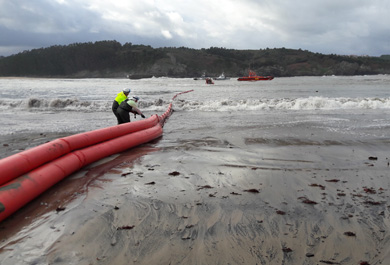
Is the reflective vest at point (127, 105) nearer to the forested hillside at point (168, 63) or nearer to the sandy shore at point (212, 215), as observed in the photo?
the sandy shore at point (212, 215)

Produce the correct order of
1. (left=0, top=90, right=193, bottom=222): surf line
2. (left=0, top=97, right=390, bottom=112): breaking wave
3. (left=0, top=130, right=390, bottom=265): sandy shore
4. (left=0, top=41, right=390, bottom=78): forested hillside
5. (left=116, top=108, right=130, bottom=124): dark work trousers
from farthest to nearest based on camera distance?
(left=0, top=41, right=390, bottom=78): forested hillside
(left=0, top=97, right=390, bottom=112): breaking wave
(left=116, top=108, right=130, bottom=124): dark work trousers
(left=0, top=90, right=193, bottom=222): surf line
(left=0, top=130, right=390, bottom=265): sandy shore

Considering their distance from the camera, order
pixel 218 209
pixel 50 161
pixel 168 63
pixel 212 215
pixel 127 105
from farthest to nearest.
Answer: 1. pixel 168 63
2. pixel 127 105
3. pixel 50 161
4. pixel 218 209
5. pixel 212 215

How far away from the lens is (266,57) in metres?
143

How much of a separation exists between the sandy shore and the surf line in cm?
17

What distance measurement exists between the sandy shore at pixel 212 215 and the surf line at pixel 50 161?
Answer: 175 mm

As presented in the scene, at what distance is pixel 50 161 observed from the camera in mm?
5008

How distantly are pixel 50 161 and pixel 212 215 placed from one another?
9.46 ft

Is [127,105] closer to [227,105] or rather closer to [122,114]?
[122,114]

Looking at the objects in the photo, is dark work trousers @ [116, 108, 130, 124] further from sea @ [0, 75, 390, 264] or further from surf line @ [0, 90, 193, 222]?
sea @ [0, 75, 390, 264]

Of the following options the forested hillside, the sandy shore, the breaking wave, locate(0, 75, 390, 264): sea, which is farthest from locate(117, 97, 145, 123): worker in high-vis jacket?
the forested hillside

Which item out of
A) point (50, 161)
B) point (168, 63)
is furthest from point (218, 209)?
point (168, 63)

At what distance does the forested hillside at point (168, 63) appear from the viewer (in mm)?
127438

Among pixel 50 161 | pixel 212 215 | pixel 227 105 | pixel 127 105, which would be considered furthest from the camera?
pixel 227 105

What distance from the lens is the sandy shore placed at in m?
2.90
